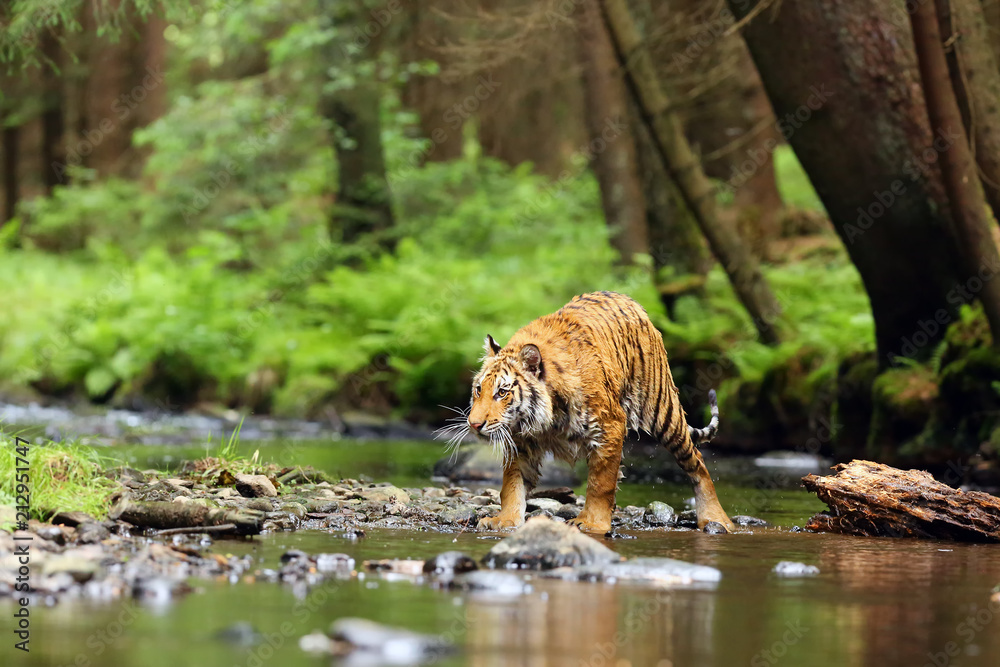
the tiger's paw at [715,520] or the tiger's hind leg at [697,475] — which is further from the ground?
the tiger's hind leg at [697,475]

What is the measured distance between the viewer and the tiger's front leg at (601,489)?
7.28 metres

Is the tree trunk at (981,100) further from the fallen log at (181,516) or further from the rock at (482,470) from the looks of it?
the fallen log at (181,516)

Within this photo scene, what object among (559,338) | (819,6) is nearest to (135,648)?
(559,338)

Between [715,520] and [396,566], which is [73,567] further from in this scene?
[715,520]

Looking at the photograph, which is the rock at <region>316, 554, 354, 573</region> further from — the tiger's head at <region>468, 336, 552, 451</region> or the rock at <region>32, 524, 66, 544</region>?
the tiger's head at <region>468, 336, 552, 451</region>

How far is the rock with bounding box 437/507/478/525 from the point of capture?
775cm

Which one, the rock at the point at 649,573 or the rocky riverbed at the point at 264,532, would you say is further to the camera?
the rock at the point at 649,573

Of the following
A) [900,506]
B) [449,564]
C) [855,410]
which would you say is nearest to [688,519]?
[900,506]

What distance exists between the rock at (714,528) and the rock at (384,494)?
2.14 metres

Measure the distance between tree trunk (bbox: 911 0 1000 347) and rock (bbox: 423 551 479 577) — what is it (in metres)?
6.27

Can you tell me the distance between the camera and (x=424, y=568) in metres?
5.59

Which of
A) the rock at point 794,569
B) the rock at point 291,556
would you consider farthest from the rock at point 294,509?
the rock at point 794,569

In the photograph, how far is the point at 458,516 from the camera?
7887 millimetres

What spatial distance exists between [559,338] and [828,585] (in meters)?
2.66
